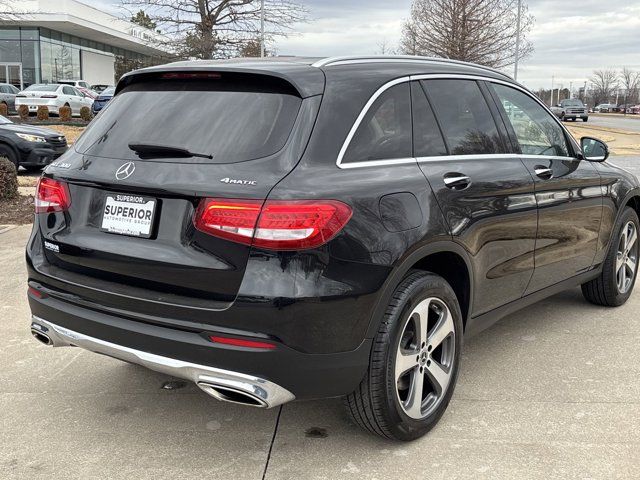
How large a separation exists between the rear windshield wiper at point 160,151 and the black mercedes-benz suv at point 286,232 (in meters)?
0.01

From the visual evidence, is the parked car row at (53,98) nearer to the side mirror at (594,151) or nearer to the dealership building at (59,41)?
the dealership building at (59,41)

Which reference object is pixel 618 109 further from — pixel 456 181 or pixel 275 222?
pixel 275 222

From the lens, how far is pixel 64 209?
3.12m

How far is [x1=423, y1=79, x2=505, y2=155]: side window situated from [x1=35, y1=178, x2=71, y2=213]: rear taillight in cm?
183

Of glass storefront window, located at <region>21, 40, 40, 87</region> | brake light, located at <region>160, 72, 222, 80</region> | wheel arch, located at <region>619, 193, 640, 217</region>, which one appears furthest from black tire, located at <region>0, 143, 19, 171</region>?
glass storefront window, located at <region>21, 40, 40, 87</region>

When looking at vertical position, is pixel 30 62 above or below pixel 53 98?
above

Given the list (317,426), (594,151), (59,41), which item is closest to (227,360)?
(317,426)

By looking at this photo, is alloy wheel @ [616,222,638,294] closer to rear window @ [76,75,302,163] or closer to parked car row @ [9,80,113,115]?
rear window @ [76,75,302,163]

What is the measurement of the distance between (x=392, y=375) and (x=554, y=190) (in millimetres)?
1849

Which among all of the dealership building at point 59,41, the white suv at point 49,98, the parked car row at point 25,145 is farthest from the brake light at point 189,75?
the dealership building at point 59,41

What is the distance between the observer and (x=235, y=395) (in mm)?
2676

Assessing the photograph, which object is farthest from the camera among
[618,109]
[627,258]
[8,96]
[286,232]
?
[618,109]

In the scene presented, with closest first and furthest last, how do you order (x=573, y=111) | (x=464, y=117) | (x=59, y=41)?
(x=464, y=117), (x=59, y=41), (x=573, y=111)

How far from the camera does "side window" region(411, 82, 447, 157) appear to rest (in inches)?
128
